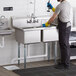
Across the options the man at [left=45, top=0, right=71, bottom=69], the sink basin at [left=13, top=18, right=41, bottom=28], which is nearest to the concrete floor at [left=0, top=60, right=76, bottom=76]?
the man at [left=45, top=0, right=71, bottom=69]

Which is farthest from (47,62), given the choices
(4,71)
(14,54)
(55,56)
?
(4,71)

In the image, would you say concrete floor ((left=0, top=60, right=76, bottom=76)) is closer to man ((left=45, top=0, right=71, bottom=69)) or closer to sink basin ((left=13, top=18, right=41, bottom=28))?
man ((left=45, top=0, right=71, bottom=69))

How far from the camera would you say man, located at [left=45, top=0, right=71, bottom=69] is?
20.5 feet

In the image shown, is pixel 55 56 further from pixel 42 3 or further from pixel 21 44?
pixel 42 3

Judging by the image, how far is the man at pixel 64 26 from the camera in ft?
20.5

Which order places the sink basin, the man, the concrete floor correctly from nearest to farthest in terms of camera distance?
the concrete floor < the man < the sink basin

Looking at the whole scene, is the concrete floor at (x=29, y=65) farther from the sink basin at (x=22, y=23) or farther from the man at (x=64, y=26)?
the sink basin at (x=22, y=23)

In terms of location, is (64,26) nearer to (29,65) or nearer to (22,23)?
(22,23)

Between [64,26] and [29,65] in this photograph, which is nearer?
[64,26]

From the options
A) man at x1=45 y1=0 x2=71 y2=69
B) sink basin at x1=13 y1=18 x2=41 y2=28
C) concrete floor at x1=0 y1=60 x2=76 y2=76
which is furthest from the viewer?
sink basin at x1=13 y1=18 x2=41 y2=28

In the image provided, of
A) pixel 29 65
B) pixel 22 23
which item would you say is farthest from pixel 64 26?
pixel 29 65

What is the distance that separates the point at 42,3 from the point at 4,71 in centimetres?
182

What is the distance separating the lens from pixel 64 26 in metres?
6.33

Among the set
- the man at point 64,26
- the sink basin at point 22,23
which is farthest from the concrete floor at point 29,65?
the sink basin at point 22,23
